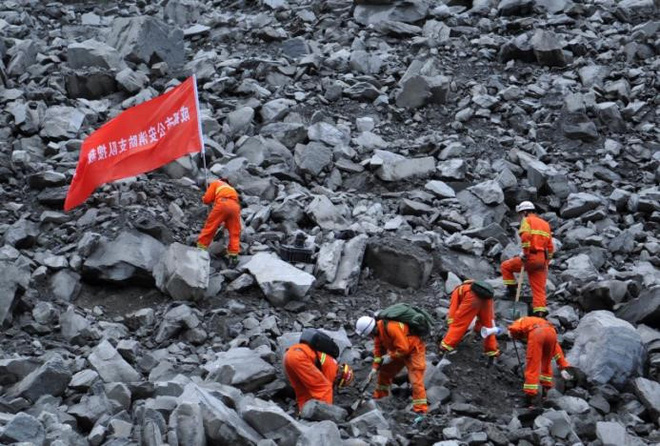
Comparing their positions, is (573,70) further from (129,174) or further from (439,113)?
(129,174)

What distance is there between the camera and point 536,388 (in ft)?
33.7

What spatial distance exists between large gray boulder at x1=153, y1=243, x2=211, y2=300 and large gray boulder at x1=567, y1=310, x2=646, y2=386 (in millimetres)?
4964

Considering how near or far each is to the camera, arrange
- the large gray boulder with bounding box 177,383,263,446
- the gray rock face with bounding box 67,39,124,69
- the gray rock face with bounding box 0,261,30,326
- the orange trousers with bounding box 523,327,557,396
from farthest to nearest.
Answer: the gray rock face with bounding box 67,39,124,69
the gray rock face with bounding box 0,261,30,326
the orange trousers with bounding box 523,327,557,396
the large gray boulder with bounding box 177,383,263,446

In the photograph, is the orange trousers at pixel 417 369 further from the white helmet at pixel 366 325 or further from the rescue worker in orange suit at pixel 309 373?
the rescue worker in orange suit at pixel 309 373

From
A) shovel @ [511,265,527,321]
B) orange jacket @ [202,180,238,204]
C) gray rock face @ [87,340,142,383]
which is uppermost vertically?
orange jacket @ [202,180,238,204]

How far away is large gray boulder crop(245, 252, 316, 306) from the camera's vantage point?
40.7 ft

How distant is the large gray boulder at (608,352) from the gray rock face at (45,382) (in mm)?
6043

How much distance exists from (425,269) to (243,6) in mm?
15276

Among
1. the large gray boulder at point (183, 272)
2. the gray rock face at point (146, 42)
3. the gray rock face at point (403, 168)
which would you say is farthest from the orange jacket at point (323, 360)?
the gray rock face at point (146, 42)

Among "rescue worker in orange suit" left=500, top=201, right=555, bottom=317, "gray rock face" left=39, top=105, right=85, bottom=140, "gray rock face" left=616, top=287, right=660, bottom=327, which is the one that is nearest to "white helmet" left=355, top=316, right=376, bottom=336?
"rescue worker in orange suit" left=500, top=201, right=555, bottom=317

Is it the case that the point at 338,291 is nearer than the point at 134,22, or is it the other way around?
the point at 338,291

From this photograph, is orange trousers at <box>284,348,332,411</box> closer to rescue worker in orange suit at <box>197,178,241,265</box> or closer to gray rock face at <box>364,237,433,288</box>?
rescue worker in orange suit at <box>197,178,241,265</box>

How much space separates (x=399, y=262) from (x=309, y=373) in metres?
4.05

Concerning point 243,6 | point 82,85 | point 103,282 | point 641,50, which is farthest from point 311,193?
point 243,6
